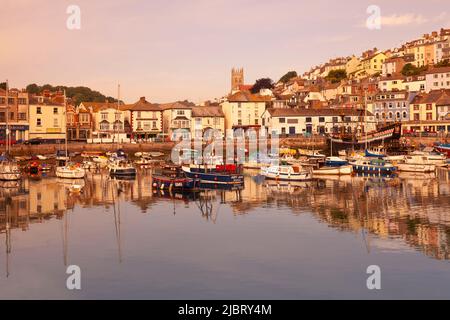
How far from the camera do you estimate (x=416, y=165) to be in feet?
209

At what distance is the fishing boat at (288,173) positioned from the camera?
56438 mm

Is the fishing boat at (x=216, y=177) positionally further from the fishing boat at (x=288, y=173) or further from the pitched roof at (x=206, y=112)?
the pitched roof at (x=206, y=112)

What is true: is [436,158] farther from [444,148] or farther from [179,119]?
[179,119]

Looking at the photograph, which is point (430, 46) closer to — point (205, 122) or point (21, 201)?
point (205, 122)

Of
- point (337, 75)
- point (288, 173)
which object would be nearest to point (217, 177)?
point (288, 173)

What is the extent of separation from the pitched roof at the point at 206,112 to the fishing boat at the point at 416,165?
4632 cm

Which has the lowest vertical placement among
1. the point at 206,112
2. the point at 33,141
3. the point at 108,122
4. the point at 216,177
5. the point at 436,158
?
→ the point at 216,177

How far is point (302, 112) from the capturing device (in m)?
100

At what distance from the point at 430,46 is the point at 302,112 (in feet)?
201

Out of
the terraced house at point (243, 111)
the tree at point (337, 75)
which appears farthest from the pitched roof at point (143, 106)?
the tree at point (337, 75)

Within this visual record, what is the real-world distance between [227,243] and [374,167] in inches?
1456
